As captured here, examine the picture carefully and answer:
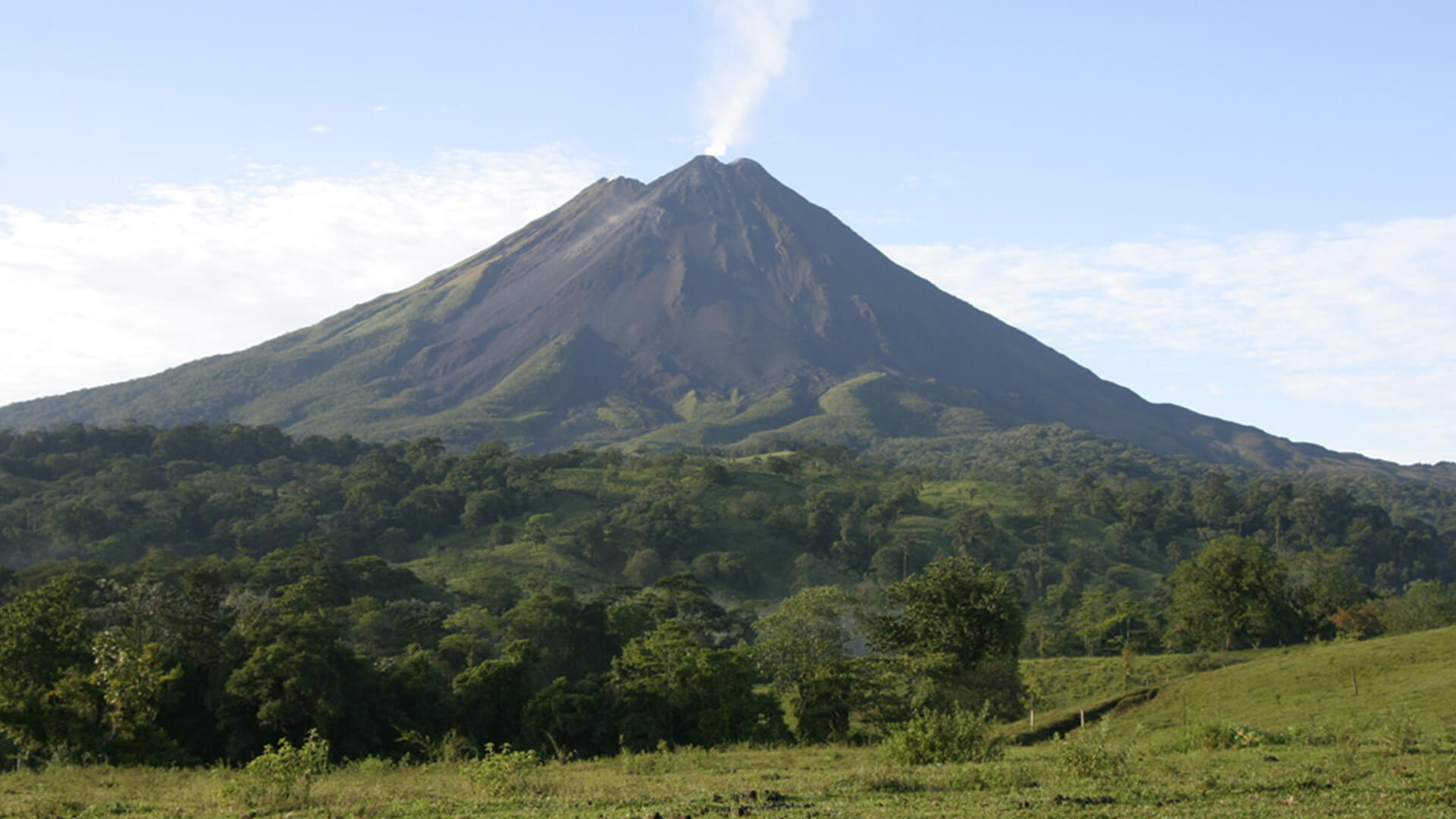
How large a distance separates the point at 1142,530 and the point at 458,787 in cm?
8764

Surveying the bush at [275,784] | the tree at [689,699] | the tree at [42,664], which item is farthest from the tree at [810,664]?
the tree at [42,664]

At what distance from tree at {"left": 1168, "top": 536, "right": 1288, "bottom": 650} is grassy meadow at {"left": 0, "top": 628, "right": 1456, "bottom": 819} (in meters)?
22.9

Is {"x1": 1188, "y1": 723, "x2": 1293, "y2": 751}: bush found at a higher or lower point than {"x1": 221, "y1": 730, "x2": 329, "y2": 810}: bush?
lower

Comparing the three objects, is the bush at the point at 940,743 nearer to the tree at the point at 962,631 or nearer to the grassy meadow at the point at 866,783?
the grassy meadow at the point at 866,783

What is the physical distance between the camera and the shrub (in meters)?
13.9

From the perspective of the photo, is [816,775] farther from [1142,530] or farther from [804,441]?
[804,441]

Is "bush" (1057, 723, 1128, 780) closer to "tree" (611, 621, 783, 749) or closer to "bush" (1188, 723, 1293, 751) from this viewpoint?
"bush" (1188, 723, 1293, 751)

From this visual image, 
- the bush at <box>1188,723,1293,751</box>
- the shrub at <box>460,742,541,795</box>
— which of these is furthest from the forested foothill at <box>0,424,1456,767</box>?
the shrub at <box>460,742,541,795</box>

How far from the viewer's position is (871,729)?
1109 inches

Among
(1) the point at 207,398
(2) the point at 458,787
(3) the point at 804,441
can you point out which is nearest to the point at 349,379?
(1) the point at 207,398

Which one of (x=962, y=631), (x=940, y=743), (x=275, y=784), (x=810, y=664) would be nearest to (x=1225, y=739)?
(x=940, y=743)

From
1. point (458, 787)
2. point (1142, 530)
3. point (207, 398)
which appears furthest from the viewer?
point (207, 398)

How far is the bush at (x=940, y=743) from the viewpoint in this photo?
1678 centimetres

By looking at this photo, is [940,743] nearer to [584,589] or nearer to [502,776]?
[502,776]
